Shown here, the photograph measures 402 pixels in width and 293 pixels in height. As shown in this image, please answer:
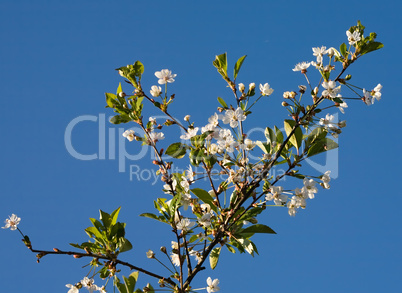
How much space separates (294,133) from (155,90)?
78 centimetres

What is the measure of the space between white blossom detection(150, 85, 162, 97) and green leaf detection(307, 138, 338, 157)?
854 mm

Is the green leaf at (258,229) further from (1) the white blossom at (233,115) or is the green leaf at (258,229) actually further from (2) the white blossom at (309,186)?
(1) the white blossom at (233,115)

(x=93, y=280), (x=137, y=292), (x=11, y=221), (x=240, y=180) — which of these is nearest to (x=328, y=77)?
(x=240, y=180)

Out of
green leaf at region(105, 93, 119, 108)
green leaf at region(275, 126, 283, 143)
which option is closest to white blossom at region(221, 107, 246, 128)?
green leaf at region(275, 126, 283, 143)

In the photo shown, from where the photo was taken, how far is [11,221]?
2.43m

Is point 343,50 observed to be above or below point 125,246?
above

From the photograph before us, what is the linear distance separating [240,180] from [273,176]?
0.20 meters

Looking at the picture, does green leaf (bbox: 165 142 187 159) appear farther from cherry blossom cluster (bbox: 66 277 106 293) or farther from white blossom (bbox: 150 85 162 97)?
cherry blossom cluster (bbox: 66 277 106 293)

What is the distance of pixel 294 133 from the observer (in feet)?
7.64

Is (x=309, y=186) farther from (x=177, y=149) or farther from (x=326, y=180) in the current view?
(x=177, y=149)

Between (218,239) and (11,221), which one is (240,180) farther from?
(11,221)

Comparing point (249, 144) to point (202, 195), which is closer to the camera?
point (202, 195)

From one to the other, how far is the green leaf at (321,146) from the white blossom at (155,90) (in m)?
0.85

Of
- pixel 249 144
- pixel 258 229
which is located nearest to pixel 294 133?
pixel 249 144
